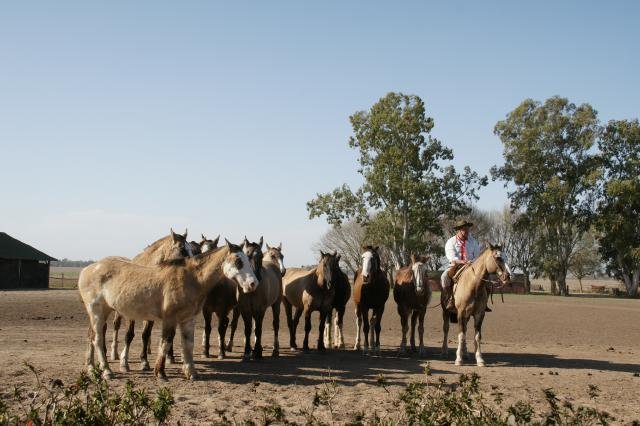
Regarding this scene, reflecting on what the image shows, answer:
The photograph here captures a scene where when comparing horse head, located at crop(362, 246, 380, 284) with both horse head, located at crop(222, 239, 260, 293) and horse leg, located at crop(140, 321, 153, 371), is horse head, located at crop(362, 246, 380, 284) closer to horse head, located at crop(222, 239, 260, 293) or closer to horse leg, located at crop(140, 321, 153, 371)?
horse head, located at crop(222, 239, 260, 293)

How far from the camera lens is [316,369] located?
11.8 metres

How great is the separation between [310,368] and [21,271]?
43.7m

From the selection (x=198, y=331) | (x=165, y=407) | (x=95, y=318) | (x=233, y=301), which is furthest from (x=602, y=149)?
(x=165, y=407)

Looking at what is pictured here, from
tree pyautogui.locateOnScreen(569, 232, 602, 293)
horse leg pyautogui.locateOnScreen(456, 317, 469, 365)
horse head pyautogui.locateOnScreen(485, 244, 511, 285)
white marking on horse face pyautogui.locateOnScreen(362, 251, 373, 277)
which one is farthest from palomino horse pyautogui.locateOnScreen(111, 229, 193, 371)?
tree pyautogui.locateOnScreen(569, 232, 602, 293)

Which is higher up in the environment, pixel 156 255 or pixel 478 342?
pixel 156 255

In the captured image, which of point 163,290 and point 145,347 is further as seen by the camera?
point 145,347

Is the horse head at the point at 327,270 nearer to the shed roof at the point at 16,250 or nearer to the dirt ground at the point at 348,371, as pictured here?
the dirt ground at the point at 348,371

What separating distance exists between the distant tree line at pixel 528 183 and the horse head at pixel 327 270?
34.0 metres

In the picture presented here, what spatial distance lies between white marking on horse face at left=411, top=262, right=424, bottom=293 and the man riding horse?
1.90 ft

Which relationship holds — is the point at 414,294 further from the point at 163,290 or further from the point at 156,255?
the point at 163,290

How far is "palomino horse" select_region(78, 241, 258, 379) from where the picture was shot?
10.0 metres

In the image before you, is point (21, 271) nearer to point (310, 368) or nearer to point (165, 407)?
point (310, 368)

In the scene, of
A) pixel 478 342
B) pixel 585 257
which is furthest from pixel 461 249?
pixel 585 257

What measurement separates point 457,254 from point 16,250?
147ft
